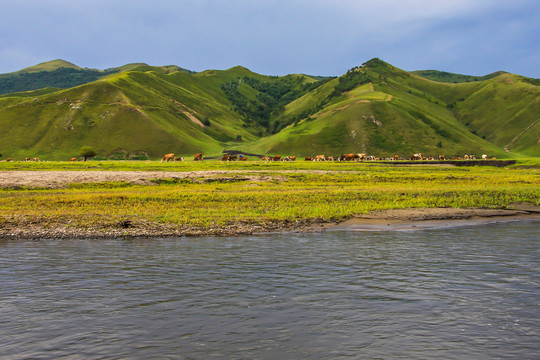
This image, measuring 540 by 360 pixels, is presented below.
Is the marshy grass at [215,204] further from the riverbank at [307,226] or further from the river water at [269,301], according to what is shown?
the river water at [269,301]

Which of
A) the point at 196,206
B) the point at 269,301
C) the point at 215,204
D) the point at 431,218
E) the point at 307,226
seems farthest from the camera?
the point at 215,204

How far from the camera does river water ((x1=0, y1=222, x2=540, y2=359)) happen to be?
1162cm

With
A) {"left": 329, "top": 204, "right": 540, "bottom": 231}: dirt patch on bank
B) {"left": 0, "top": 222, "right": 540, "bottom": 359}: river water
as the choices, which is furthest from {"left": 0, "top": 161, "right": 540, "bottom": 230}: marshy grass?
{"left": 0, "top": 222, "right": 540, "bottom": 359}: river water

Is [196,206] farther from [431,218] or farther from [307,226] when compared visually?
[431,218]

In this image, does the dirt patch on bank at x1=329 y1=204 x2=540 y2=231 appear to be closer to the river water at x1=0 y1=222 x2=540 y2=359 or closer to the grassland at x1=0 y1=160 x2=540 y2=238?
the grassland at x1=0 y1=160 x2=540 y2=238

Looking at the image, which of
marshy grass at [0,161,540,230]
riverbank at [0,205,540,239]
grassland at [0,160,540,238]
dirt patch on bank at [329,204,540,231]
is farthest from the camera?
dirt patch on bank at [329,204,540,231]

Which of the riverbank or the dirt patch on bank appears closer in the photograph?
the riverbank

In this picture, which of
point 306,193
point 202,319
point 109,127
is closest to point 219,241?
point 202,319

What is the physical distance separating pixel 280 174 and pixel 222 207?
31873 mm

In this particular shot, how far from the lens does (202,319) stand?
44.2 ft

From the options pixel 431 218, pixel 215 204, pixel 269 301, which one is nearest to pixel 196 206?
pixel 215 204

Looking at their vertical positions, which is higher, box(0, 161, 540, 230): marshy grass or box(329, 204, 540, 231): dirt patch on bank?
box(0, 161, 540, 230): marshy grass

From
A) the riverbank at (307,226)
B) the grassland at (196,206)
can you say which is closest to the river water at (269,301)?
the riverbank at (307,226)

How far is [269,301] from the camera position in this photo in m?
15.1
